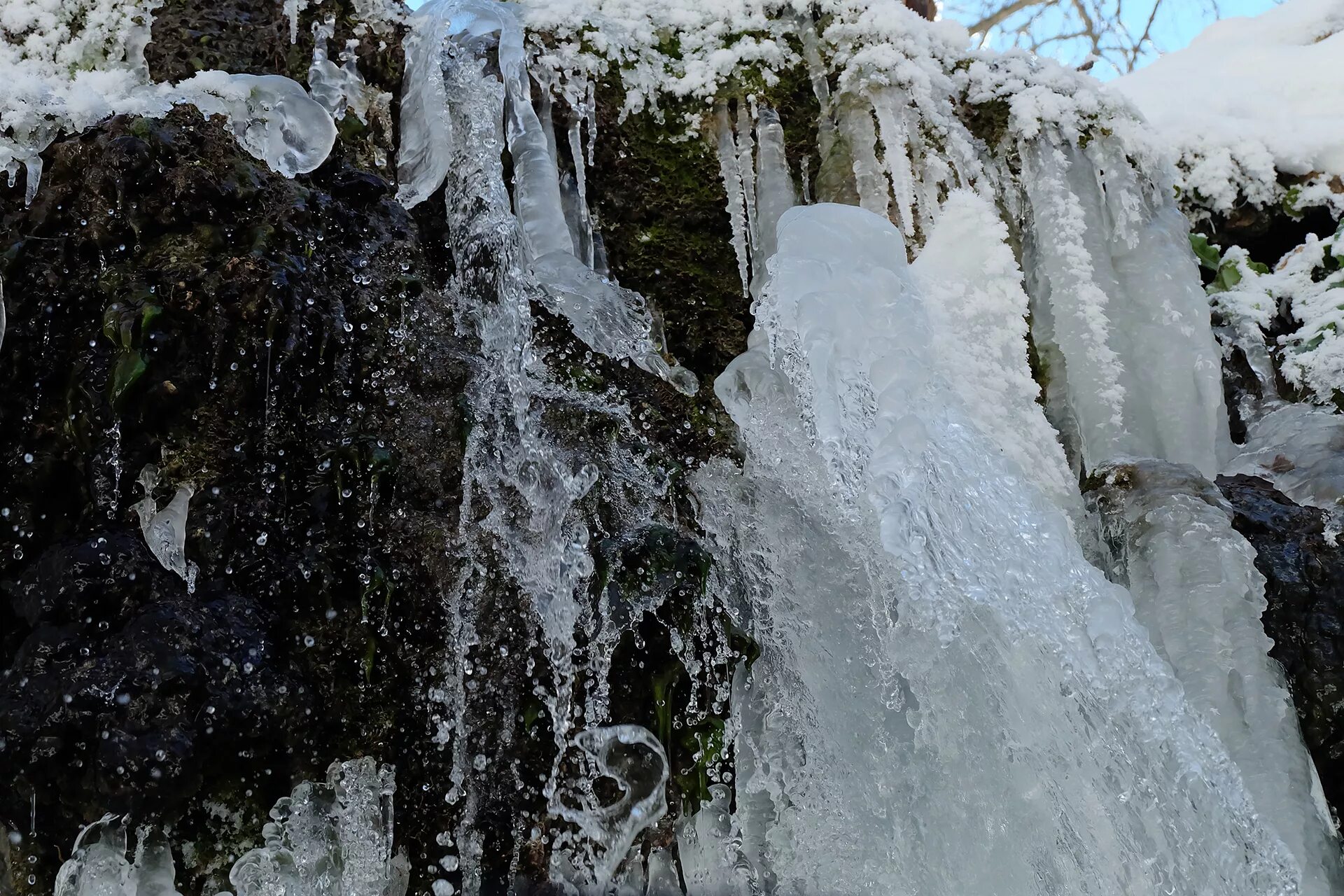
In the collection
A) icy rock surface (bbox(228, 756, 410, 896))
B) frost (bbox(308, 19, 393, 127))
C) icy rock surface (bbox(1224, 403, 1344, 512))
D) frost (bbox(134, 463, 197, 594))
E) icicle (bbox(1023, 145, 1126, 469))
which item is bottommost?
icy rock surface (bbox(228, 756, 410, 896))

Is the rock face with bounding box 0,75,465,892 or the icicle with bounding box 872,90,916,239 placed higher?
the icicle with bounding box 872,90,916,239

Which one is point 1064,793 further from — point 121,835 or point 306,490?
point 121,835

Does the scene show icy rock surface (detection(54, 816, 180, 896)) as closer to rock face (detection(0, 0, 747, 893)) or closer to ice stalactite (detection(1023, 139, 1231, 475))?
rock face (detection(0, 0, 747, 893))

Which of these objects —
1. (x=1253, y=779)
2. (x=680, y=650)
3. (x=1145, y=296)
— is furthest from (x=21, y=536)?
(x=1145, y=296)

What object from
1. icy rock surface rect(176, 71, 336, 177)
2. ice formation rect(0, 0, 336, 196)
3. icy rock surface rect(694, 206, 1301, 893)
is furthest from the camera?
icy rock surface rect(176, 71, 336, 177)

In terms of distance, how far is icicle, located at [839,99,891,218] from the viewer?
3135 millimetres

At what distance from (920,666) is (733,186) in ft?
5.48

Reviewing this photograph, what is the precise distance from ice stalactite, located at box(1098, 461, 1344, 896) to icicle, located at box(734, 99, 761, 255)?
1.26 meters

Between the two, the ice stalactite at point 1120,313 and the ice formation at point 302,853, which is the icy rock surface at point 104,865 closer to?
the ice formation at point 302,853

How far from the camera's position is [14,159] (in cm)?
238

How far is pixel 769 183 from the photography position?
3242 mm

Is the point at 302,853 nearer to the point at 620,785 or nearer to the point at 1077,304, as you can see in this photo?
the point at 620,785

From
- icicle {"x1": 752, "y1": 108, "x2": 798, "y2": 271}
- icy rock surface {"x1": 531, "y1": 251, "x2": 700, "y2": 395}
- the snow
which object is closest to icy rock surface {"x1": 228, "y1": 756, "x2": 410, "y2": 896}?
icy rock surface {"x1": 531, "y1": 251, "x2": 700, "y2": 395}

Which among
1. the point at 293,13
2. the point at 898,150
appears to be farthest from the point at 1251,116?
the point at 293,13
